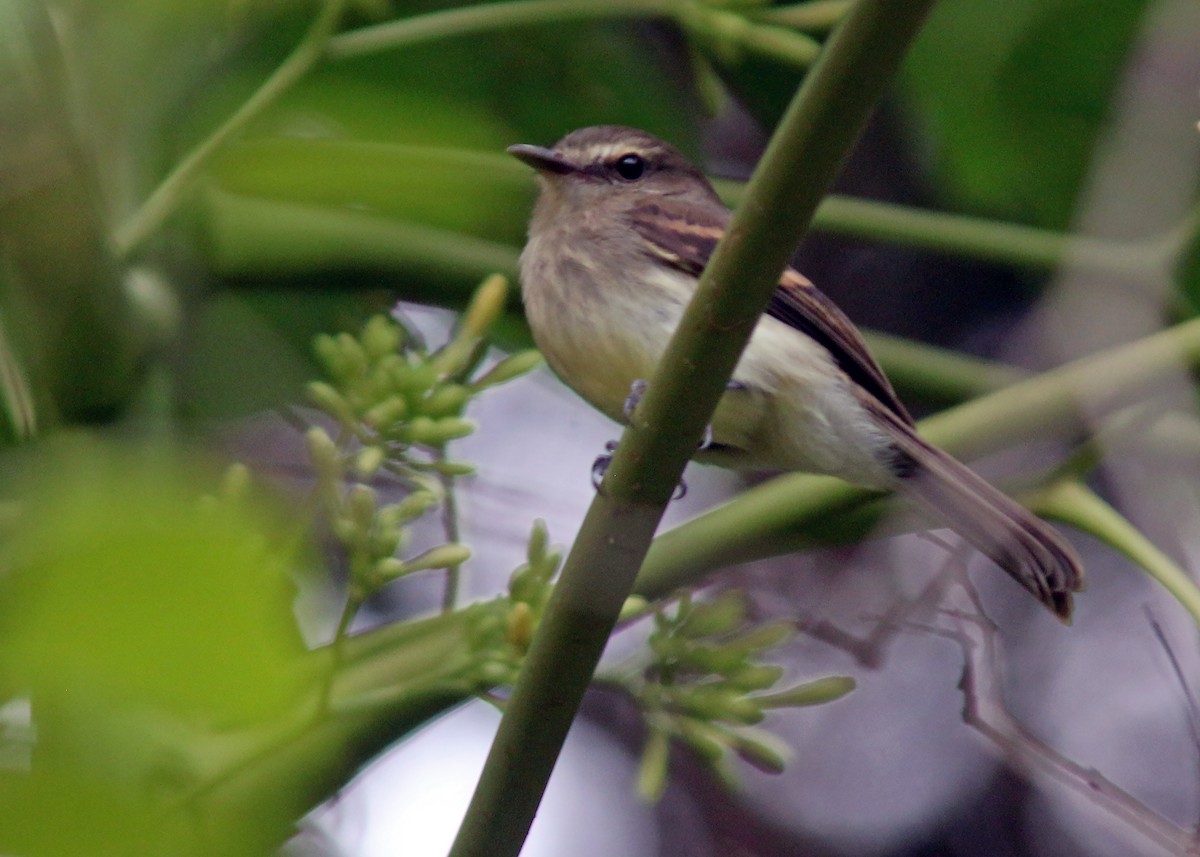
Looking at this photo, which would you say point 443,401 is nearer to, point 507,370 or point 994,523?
point 507,370

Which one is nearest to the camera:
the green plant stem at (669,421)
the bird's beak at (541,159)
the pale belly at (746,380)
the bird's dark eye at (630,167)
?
the green plant stem at (669,421)

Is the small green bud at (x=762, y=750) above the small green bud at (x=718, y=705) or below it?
below

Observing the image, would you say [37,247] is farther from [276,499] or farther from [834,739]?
[834,739]

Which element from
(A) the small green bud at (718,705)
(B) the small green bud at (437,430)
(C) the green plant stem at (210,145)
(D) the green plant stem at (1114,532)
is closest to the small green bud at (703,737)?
(A) the small green bud at (718,705)

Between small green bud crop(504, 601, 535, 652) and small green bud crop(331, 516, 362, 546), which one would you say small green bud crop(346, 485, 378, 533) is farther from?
small green bud crop(504, 601, 535, 652)

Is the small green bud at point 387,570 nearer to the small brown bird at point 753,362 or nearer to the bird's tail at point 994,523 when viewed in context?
the small brown bird at point 753,362

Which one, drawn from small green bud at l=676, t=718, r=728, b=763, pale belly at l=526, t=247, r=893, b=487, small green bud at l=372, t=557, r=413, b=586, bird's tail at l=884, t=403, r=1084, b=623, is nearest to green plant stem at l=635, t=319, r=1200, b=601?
bird's tail at l=884, t=403, r=1084, b=623

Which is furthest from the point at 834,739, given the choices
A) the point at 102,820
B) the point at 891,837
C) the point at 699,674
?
the point at 102,820
